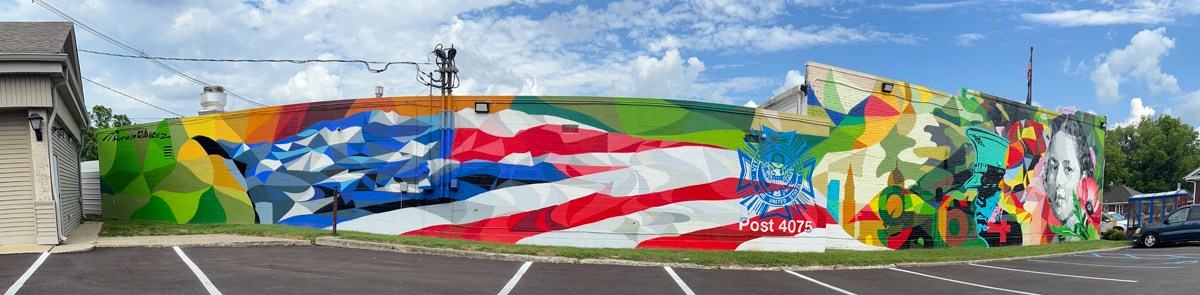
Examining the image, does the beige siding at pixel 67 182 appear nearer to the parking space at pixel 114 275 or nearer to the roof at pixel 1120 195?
the parking space at pixel 114 275

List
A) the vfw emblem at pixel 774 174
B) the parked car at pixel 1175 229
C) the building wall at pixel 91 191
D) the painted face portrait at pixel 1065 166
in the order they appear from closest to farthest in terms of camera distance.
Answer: the vfw emblem at pixel 774 174, the parked car at pixel 1175 229, the building wall at pixel 91 191, the painted face portrait at pixel 1065 166

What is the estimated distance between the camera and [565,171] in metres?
14.1

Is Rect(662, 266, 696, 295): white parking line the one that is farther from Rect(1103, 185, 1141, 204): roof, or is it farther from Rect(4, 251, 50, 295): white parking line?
Rect(1103, 185, 1141, 204): roof

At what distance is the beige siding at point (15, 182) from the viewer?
11.3 m

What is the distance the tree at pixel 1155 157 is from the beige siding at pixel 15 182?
73637 mm

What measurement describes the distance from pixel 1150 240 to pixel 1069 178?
12.0ft

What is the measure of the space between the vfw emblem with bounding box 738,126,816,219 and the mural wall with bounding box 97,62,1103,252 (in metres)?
0.04

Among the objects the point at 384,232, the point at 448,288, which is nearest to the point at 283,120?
the point at 384,232

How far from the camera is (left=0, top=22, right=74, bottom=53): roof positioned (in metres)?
11.1

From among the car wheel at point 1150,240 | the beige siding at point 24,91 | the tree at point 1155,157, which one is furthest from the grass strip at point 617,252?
the tree at point 1155,157

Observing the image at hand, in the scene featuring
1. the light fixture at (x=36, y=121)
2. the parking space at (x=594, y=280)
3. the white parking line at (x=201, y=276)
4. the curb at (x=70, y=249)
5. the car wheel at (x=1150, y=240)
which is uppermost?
the light fixture at (x=36, y=121)

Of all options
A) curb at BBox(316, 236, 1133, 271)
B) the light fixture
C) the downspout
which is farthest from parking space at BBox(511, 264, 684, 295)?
the light fixture

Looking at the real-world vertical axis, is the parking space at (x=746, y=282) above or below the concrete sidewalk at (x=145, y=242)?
below
